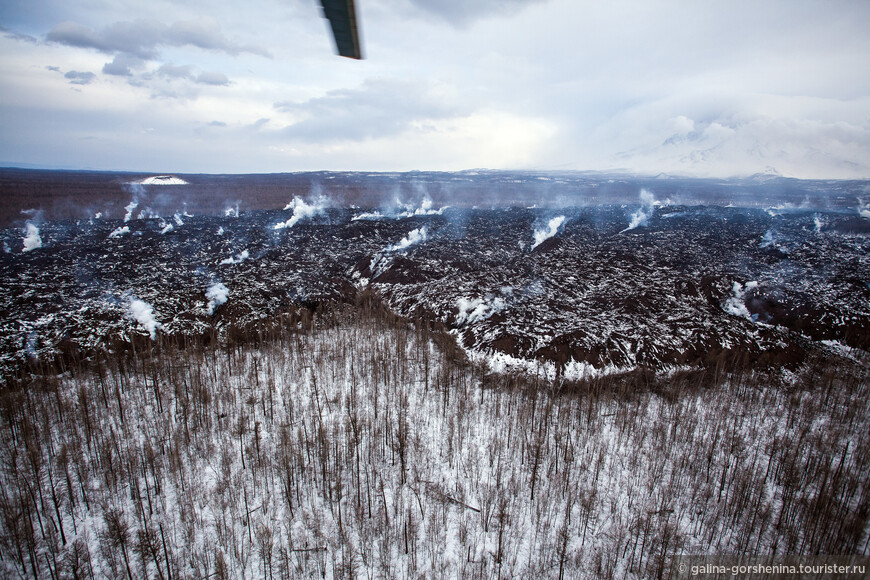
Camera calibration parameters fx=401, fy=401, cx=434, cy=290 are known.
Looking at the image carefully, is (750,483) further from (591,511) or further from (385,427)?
(385,427)

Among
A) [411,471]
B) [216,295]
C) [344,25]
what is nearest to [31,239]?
[216,295]

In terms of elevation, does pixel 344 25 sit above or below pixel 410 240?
above

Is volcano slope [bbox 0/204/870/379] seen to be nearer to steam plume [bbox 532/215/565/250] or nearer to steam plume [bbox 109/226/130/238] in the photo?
steam plume [bbox 109/226/130/238]

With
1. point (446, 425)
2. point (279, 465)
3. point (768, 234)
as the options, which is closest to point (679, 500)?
point (446, 425)

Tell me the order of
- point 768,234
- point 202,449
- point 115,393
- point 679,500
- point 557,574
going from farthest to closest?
point 768,234, point 115,393, point 202,449, point 679,500, point 557,574

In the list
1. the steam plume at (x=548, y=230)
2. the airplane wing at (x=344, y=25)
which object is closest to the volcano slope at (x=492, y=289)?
the steam plume at (x=548, y=230)

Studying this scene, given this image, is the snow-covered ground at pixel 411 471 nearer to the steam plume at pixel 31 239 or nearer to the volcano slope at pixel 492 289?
the volcano slope at pixel 492 289

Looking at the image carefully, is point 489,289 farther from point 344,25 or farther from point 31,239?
point 31,239
